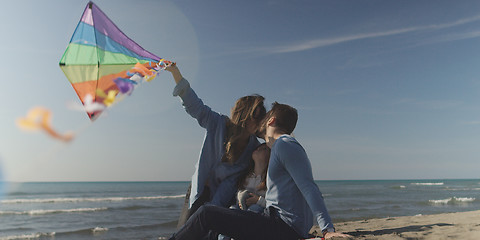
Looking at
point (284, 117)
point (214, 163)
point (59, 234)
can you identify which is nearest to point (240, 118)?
point (214, 163)

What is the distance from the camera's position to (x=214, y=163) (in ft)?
10.1

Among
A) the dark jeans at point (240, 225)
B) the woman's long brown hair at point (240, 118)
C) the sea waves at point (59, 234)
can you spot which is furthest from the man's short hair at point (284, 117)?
the sea waves at point (59, 234)

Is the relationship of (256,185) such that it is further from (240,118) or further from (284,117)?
(284,117)

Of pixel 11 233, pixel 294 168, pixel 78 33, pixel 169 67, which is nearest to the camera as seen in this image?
pixel 294 168

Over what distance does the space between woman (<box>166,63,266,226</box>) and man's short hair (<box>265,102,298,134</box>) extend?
0.46 metres

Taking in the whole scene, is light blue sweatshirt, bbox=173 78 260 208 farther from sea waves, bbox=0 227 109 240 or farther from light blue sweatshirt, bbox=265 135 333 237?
sea waves, bbox=0 227 109 240

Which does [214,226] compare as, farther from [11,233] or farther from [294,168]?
[11,233]

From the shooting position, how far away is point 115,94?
3.00 metres

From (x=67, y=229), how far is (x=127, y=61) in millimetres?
10914

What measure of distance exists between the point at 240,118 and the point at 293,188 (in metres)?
0.96

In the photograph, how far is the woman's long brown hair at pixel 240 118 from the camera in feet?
9.80

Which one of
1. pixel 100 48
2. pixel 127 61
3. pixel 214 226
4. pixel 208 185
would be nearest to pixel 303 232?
pixel 214 226

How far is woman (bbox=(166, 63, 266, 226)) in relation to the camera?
2982mm

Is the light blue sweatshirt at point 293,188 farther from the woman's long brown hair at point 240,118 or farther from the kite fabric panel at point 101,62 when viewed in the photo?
the kite fabric panel at point 101,62
